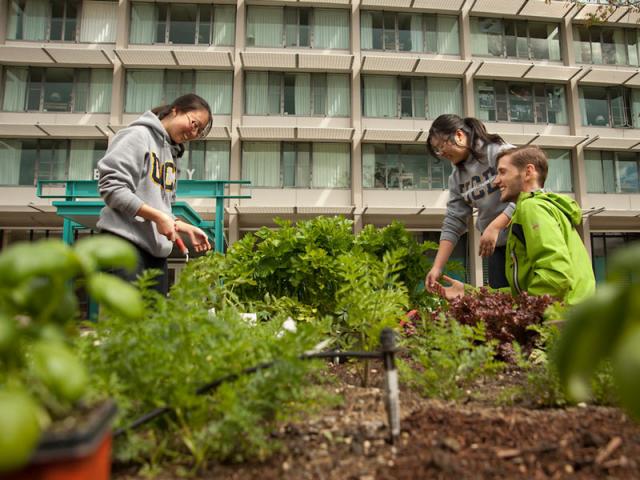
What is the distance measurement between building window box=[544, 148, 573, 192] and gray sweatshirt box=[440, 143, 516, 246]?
1941cm

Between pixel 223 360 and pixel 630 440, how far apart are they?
113 centimetres

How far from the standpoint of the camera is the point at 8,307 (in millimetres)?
808

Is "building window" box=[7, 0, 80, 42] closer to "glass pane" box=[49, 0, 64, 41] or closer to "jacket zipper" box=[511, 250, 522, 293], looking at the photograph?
"glass pane" box=[49, 0, 64, 41]

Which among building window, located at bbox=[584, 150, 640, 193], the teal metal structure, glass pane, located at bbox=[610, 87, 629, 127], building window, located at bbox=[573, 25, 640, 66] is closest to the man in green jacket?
the teal metal structure

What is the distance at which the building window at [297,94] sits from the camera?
2041cm

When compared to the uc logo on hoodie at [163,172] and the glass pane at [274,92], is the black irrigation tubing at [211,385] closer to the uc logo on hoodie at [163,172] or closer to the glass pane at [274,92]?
the uc logo on hoodie at [163,172]

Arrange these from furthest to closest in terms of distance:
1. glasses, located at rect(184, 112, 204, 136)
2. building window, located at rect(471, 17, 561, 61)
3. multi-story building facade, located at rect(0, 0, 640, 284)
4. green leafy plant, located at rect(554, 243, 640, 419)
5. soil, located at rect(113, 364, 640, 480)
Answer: building window, located at rect(471, 17, 561, 61)
multi-story building facade, located at rect(0, 0, 640, 284)
glasses, located at rect(184, 112, 204, 136)
soil, located at rect(113, 364, 640, 480)
green leafy plant, located at rect(554, 243, 640, 419)

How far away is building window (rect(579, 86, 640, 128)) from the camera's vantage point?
71.4 ft

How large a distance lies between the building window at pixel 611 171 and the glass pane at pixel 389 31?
418 inches

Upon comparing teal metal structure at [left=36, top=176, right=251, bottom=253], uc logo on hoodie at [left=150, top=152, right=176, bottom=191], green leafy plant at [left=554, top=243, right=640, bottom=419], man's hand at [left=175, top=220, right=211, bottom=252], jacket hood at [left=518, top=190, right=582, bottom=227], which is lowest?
green leafy plant at [left=554, top=243, right=640, bottom=419]

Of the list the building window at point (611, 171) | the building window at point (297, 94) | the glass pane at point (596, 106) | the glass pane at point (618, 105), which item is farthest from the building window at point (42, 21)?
the glass pane at point (618, 105)

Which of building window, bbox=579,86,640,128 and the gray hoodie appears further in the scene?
building window, bbox=579,86,640,128

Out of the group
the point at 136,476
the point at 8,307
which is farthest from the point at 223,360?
the point at 8,307

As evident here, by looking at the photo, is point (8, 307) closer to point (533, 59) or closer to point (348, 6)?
point (348, 6)
